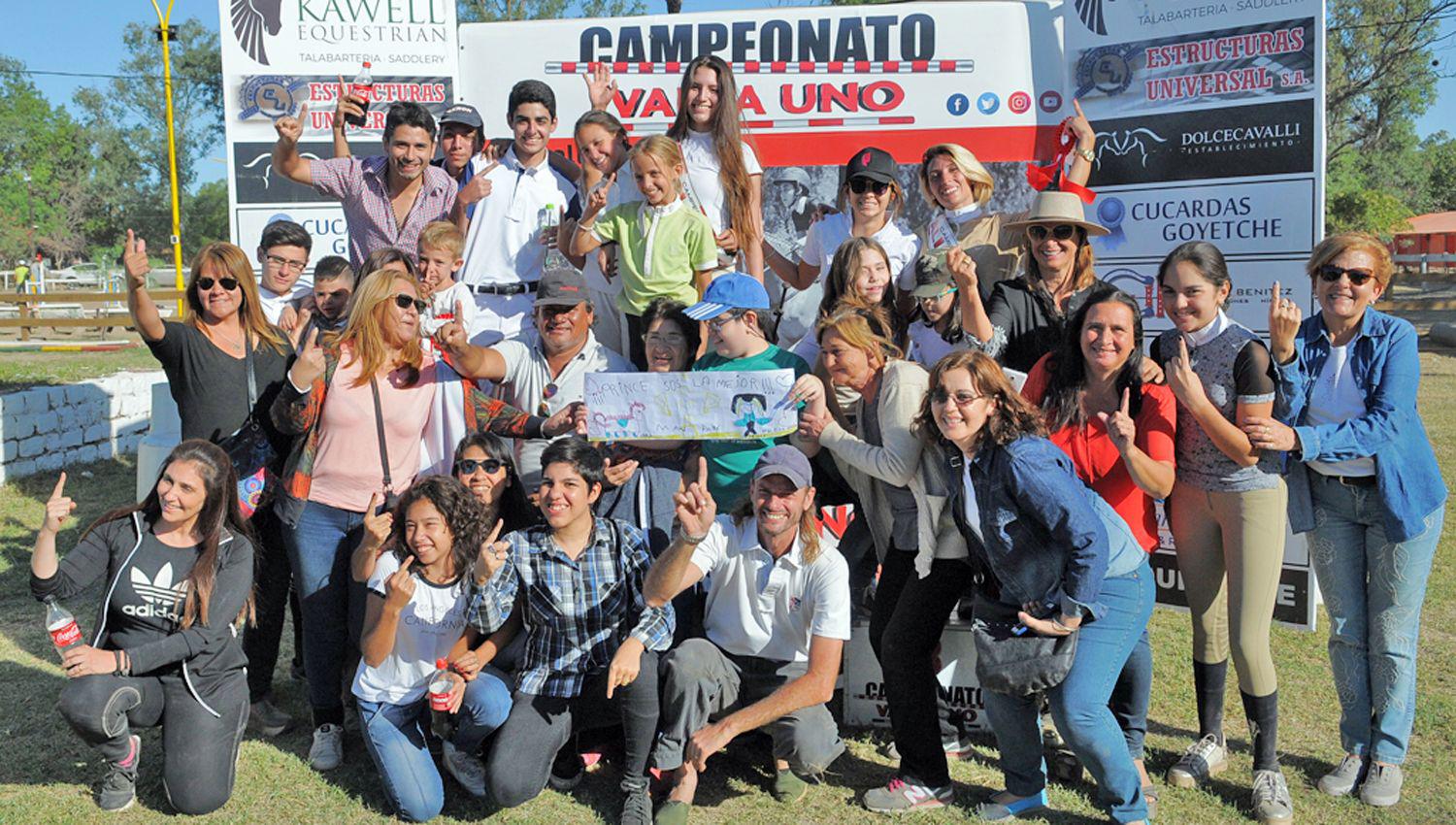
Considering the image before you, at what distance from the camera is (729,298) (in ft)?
15.4

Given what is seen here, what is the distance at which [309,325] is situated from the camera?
488cm

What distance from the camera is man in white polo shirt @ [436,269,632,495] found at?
195 inches

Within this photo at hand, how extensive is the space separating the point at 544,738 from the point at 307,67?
201 inches

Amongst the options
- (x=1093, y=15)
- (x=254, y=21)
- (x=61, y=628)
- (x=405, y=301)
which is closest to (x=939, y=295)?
(x=405, y=301)

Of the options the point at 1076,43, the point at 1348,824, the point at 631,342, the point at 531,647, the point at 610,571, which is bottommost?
the point at 1348,824

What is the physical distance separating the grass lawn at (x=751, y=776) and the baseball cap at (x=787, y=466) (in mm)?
1158

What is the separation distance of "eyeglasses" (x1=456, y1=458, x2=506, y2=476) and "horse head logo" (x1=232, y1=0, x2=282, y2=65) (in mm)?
4199

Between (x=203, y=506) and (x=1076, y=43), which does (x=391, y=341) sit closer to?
(x=203, y=506)

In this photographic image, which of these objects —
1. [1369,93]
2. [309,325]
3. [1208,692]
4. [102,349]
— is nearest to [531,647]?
[309,325]

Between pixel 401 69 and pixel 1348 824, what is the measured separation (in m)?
6.64

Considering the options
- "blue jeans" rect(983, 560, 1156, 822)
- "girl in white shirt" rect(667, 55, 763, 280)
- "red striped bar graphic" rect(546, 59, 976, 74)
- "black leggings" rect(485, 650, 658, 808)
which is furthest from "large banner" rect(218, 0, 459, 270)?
"blue jeans" rect(983, 560, 1156, 822)

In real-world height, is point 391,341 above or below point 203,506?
above

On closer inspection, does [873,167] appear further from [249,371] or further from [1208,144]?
[249,371]

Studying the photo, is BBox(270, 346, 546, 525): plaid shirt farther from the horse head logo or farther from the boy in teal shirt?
the horse head logo
